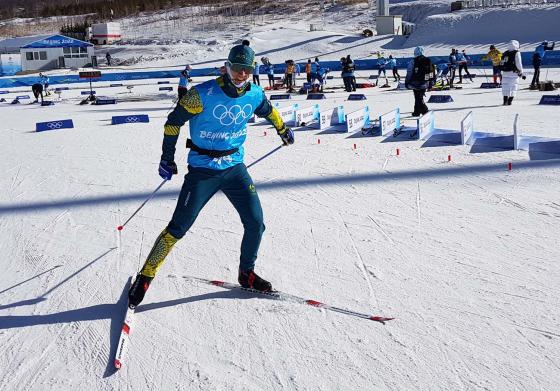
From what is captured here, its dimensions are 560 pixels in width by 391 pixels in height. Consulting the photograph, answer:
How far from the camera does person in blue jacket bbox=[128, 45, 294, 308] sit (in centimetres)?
353

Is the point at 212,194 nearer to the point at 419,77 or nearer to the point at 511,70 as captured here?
the point at 419,77

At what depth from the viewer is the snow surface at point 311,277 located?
9.96ft

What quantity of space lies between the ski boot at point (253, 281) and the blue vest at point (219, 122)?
78 centimetres

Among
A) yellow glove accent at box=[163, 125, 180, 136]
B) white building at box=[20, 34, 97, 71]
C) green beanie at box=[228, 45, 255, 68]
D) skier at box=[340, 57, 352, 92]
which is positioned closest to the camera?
green beanie at box=[228, 45, 255, 68]

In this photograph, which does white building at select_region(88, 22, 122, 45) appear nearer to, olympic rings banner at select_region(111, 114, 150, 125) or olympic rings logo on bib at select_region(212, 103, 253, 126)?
olympic rings banner at select_region(111, 114, 150, 125)

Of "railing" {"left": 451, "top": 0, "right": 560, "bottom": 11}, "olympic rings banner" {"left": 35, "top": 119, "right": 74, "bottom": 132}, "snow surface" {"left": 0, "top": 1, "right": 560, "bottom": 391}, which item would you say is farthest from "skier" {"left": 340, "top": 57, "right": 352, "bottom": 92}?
"railing" {"left": 451, "top": 0, "right": 560, "bottom": 11}

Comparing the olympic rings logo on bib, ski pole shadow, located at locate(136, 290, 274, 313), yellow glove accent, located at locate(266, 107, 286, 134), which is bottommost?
ski pole shadow, located at locate(136, 290, 274, 313)

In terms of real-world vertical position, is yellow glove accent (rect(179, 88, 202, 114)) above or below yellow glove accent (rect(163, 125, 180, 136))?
above

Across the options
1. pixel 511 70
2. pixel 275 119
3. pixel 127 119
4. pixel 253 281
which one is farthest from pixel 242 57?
pixel 127 119

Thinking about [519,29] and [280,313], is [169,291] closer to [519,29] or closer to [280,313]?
[280,313]

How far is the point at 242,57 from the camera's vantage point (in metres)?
3.50

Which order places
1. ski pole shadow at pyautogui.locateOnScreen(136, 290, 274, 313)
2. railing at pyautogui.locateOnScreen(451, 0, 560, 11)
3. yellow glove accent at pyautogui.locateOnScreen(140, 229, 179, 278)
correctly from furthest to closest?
1. railing at pyautogui.locateOnScreen(451, 0, 560, 11)
2. ski pole shadow at pyautogui.locateOnScreen(136, 290, 274, 313)
3. yellow glove accent at pyautogui.locateOnScreen(140, 229, 179, 278)

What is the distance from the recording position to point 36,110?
65.8 feet

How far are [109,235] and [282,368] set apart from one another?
3.04 m
